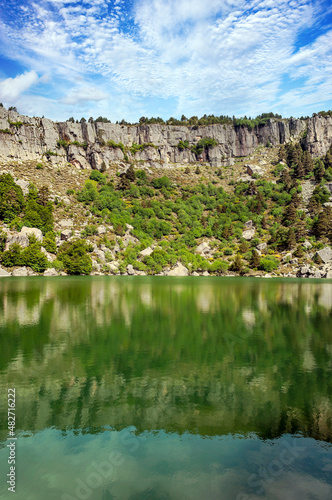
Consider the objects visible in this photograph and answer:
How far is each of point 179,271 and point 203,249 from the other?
44.6 feet

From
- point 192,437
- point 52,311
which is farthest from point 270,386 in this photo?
point 52,311

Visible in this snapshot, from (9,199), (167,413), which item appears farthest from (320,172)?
(167,413)

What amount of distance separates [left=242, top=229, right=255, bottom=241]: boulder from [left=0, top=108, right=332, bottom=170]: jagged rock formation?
5476cm

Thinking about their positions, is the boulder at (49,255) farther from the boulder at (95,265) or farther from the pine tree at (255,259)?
the pine tree at (255,259)

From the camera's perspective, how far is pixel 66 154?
115 m

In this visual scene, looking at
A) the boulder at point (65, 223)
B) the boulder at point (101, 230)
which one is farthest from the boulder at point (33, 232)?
the boulder at point (101, 230)

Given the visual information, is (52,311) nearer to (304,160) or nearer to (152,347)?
(152,347)

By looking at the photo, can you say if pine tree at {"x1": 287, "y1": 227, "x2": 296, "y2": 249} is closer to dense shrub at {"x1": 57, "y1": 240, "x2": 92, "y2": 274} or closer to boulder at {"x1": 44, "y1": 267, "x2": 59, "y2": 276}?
dense shrub at {"x1": 57, "y1": 240, "x2": 92, "y2": 274}

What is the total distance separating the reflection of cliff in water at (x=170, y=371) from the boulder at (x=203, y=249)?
2603 inches

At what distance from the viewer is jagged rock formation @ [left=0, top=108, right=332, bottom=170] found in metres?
107

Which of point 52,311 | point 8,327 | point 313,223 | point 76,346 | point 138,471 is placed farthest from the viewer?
point 313,223

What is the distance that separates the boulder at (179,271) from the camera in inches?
2997

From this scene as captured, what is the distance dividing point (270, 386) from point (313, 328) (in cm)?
943

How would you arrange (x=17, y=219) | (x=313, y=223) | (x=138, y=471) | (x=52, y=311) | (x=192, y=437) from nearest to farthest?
(x=138, y=471) < (x=192, y=437) < (x=52, y=311) < (x=17, y=219) < (x=313, y=223)
